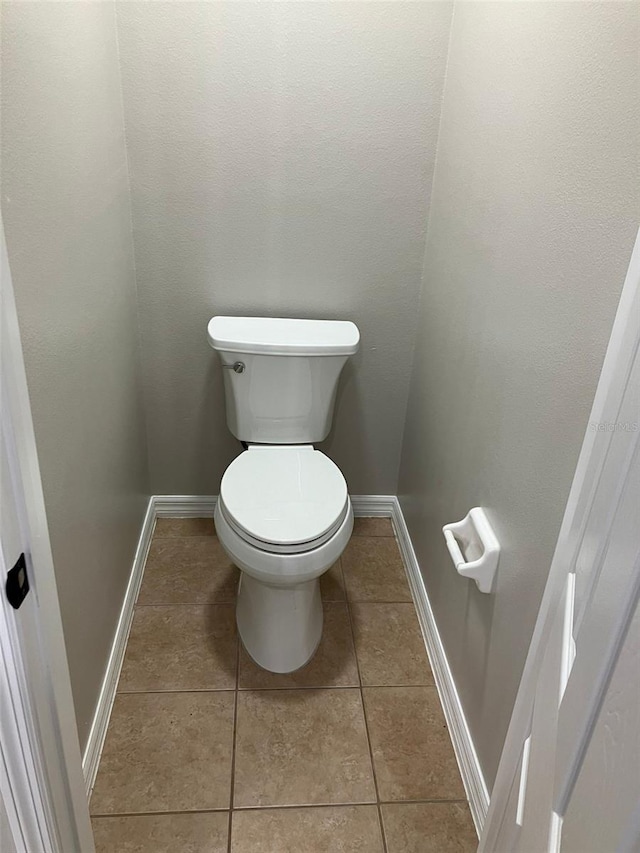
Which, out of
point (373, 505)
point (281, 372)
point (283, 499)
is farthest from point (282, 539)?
point (373, 505)

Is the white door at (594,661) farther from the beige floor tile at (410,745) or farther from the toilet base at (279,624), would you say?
the toilet base at (279,624)

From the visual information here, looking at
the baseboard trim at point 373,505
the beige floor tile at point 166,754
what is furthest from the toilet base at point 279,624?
the baseboard trim at point 373,505

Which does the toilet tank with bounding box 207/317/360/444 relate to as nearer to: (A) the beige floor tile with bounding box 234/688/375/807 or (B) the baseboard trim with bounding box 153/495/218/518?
(B) the baseboard trim with bounding box 153/495/218/518

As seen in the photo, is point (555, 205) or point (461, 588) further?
point (461, 588)

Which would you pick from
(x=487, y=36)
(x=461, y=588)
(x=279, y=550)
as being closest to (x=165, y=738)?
(x=279, y=550)

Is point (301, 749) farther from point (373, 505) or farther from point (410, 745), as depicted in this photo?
point (373, 505)

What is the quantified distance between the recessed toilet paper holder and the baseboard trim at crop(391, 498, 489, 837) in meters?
0.40

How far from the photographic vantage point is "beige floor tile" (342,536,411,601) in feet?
6.69

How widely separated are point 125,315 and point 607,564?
1467 mm

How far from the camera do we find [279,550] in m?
1.53

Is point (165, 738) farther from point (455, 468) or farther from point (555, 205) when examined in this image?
point (555, 205)

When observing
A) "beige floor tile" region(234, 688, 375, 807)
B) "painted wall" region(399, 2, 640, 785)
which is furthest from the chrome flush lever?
"beige floor tile" region(234, 688, 375, 807)

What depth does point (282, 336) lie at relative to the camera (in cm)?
187

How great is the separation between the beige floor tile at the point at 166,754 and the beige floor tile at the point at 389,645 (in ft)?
1.32
